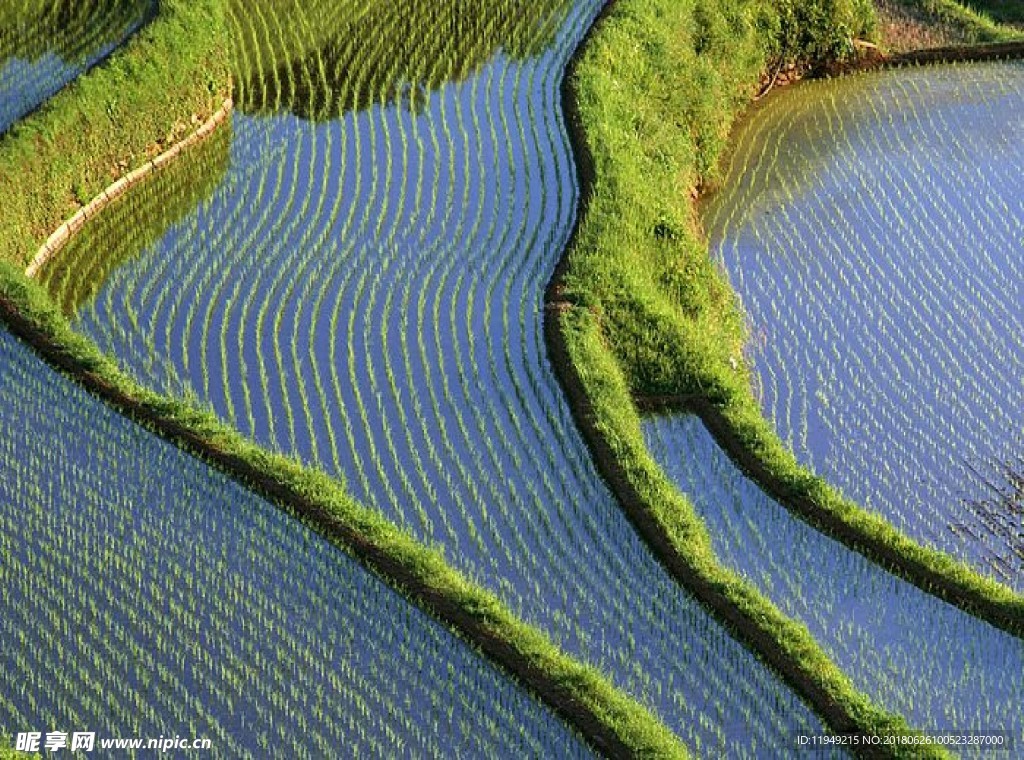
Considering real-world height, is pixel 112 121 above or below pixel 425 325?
above

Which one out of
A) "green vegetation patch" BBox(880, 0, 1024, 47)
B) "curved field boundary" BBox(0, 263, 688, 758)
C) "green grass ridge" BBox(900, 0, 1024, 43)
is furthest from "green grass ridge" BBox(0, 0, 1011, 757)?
"green grass ridge" BBox(900, 0, 1024, 43)

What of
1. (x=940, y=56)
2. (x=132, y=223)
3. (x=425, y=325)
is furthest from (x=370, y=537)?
(x=940, y=56)

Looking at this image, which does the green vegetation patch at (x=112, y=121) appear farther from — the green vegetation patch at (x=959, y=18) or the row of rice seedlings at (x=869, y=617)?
the green vegetation patch at (x=959, y=18)

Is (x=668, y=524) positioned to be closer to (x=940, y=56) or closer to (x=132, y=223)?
(x=132, y=223)

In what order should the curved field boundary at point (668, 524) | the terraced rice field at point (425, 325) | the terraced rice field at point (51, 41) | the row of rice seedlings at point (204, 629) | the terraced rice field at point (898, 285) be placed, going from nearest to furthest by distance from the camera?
the row of rice seedlings at point (204, 629) < the curved field boundary at point (668, 524) < the terraced rice field at point (425, 325) < the terraced rice field at point (898, 285) < the terraced rice field at point (51, 41)

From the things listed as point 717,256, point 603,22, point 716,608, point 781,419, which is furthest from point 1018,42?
point 716,608

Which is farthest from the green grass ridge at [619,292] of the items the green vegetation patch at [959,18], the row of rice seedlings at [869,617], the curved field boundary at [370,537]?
the green vegetation patch at [959,18]
